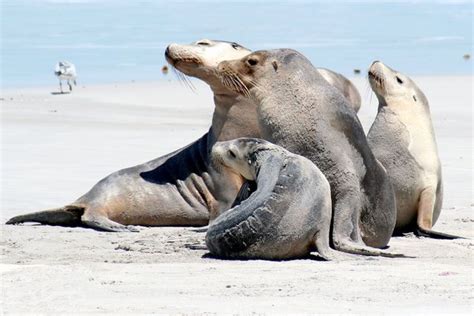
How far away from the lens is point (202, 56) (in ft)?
29.8

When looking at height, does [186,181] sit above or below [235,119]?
below

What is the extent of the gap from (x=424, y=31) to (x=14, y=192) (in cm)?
3537

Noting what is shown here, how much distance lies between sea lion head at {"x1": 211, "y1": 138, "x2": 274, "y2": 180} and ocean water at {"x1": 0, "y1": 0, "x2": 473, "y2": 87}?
1700 cm

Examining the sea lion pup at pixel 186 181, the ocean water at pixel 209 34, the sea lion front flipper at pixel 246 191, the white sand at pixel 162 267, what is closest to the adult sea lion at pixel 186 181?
the sea lion pup at pixel 186 181

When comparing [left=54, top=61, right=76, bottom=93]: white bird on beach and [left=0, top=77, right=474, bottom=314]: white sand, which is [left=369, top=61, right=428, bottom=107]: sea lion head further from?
[left=54, top=61, right=76, bottom=93]: white bird on beach

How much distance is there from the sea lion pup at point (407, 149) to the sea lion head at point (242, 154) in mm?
1568

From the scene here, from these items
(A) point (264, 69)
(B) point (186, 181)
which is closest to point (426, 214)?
(A) point (264, 69)

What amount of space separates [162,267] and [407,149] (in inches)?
116

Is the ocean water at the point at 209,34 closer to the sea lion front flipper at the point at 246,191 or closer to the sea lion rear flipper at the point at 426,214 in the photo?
the sea lion rear flipper at the point at 426,214

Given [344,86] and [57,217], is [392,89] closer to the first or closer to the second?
[344,86]

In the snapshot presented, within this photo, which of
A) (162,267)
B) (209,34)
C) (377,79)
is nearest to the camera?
Answer: (162,267)

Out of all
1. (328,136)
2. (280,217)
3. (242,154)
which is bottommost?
(280,217)

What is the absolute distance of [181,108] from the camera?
18672 millimetres

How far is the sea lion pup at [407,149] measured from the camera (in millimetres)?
8438
